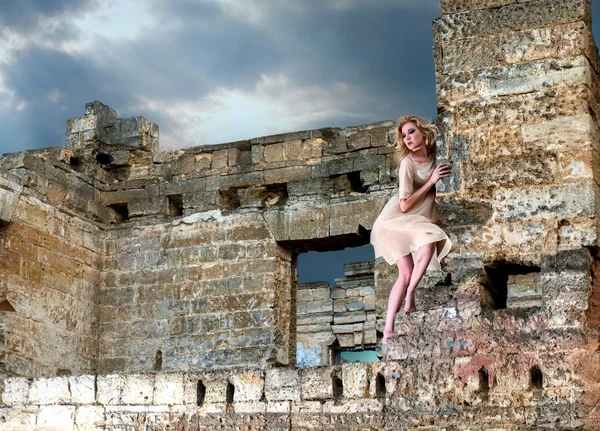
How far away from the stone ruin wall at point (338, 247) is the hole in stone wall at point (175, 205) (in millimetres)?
91

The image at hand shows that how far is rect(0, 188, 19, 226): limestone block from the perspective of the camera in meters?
11.7

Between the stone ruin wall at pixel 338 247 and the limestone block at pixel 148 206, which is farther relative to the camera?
the limestone block at pixel 148 206

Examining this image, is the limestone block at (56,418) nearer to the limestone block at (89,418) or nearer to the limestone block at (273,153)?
the limestone block at (89,418)

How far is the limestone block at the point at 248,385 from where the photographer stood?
324 inches

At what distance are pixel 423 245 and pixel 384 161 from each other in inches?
158

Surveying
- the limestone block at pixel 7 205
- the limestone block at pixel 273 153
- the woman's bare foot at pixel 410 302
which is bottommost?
the woman's bare foot at pixel 410 302

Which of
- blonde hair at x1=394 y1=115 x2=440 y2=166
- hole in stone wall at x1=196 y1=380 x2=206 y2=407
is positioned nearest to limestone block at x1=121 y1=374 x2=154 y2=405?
hole in stone wall at x1=196 y1=380 x2=206 y2=407

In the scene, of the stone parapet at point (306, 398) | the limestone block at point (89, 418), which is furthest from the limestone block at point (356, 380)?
the limestone block at point (89, 418)

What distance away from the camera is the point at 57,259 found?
12.4m

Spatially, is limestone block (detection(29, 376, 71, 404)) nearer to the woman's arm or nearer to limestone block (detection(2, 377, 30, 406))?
limestone block (detection(2, 377, 30, 406))

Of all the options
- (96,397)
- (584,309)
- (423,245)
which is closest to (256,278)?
(96,397)

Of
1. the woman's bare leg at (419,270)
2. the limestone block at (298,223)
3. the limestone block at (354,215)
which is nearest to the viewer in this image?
the woman's bare leg at (419,270)

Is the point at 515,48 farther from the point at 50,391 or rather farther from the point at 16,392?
the point at 16,392

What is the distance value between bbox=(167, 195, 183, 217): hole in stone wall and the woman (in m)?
5.07
